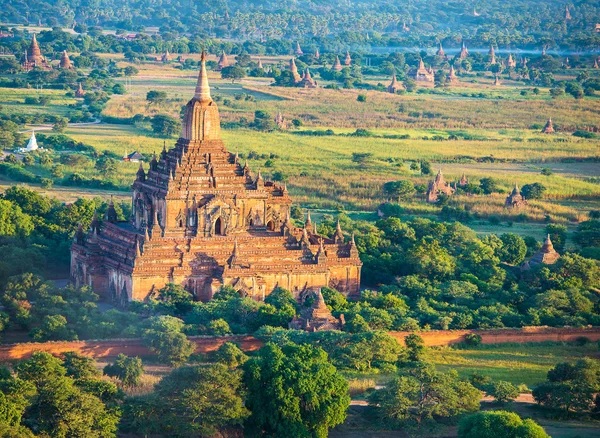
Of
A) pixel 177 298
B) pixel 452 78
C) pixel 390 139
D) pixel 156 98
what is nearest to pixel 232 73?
pixel 452 78

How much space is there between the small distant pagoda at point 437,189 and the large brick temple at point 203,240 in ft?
76.3

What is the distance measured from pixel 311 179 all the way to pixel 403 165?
1009 centimetres

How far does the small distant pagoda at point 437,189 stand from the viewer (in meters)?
78.9

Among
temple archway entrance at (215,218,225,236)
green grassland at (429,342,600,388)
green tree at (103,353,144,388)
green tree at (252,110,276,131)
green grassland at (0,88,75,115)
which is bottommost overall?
green grassland at (0,88,75,115)

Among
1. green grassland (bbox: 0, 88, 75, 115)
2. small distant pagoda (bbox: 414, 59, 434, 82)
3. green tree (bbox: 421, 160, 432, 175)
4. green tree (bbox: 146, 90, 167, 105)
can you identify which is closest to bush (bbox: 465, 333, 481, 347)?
green tree (bbox: 421, 160, 432, 175)

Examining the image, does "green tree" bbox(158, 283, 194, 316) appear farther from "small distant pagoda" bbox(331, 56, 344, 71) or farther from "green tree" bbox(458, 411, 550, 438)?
"small distant pagoda" bbox(331, 56, 344, 71)

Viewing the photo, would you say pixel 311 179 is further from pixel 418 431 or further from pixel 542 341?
pixel 418 431

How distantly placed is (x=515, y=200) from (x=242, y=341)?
33.5 m

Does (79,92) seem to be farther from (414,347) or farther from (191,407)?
(191,407)

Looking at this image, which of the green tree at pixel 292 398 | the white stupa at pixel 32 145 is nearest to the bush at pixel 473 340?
the green tree at pixel 292 398

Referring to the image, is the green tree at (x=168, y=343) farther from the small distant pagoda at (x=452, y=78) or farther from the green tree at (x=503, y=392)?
the small distant pagoda at (x=452, y=78)

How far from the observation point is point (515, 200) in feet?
257

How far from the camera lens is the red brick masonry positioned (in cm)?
4647

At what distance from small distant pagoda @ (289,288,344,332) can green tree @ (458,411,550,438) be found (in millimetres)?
10904
